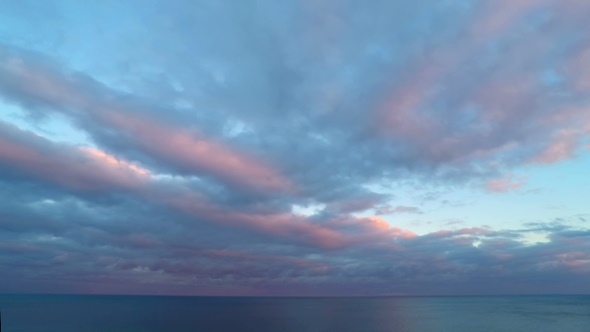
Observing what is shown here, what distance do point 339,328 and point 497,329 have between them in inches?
1870

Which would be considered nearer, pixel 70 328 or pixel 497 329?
pixel 70 328

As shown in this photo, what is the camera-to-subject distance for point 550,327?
13738cm

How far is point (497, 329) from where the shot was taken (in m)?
132

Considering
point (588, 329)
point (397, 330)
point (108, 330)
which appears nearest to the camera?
point (108, 330)

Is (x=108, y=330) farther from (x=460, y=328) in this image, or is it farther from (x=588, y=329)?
(x=588, y=329)

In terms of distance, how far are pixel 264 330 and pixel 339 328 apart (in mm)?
20795

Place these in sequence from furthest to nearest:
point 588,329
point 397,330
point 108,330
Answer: point 588,329
point 397,330
point 108,330

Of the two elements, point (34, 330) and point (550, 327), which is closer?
point (34, 330)

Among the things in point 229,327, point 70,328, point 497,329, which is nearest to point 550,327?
point 497,329

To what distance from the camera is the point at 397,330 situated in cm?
12419

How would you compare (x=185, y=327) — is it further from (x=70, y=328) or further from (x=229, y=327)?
(x=70, y=328)

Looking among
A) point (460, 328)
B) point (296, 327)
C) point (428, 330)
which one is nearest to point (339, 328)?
point (296, 327)

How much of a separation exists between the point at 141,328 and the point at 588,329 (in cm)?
12834

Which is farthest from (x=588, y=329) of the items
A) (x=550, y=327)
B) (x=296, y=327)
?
(x=296, y=327)
